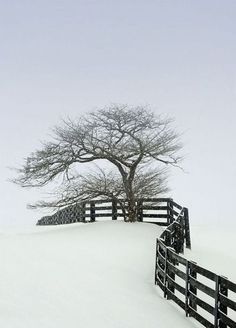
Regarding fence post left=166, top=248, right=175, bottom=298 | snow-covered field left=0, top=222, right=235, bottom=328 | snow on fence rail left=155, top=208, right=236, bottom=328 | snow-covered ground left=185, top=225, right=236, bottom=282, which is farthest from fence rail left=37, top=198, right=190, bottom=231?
fence post left=166, top=248, right=175, bottom=298

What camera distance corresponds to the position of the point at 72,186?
86.6ft

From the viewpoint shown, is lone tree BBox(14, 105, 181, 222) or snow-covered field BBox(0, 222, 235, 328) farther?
lone tree BBox(14, 105, 181, 222)

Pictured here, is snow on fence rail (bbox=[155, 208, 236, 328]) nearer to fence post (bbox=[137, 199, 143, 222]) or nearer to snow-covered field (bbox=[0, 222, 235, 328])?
snow-covered field (bbox=[0, 222, 235, 328])

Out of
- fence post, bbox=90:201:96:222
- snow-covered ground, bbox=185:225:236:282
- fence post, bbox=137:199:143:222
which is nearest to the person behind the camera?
snow-covered ground, bbox=185:225:236:282

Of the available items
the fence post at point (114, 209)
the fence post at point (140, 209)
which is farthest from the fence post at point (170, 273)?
the fence post at point (114, 209)

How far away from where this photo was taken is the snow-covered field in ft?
26.4

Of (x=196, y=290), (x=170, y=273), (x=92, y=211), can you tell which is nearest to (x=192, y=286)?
(x=196, y=290)

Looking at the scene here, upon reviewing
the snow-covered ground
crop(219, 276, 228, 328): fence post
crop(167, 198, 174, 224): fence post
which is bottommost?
the snow-covered ground

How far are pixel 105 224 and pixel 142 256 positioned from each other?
788 centimetres

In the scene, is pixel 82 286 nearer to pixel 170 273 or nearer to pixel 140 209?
pixel 170 273

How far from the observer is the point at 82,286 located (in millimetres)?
10617

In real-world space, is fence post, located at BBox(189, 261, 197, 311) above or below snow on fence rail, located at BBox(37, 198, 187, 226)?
below

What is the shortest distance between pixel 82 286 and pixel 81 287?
118 millimetres

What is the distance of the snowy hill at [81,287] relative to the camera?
8031 millimetres
